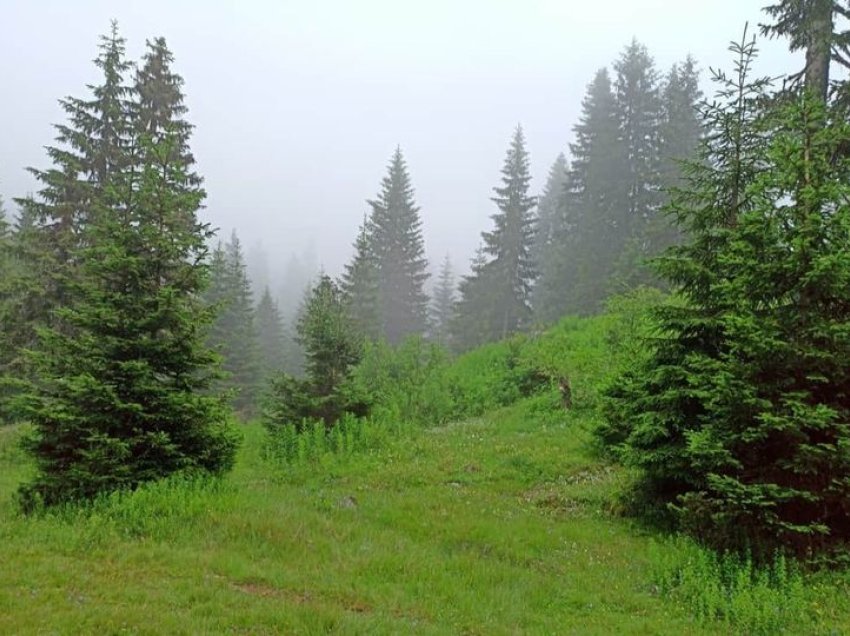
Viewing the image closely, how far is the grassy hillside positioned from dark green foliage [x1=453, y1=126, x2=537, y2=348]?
124ft

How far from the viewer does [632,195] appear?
4669 centimetres

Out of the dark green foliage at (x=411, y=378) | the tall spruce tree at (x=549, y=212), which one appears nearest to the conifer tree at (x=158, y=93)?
the dark green foliage at (x=411, y=378)

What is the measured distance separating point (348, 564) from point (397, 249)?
5315cm

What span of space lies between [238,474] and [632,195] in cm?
4107


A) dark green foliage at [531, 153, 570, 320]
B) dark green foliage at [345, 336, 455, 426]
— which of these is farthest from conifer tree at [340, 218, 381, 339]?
dark green foliage at [345, 336, 455, 426]

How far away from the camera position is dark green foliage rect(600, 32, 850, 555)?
25.5 feet

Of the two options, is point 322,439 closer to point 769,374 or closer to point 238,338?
point 769,374

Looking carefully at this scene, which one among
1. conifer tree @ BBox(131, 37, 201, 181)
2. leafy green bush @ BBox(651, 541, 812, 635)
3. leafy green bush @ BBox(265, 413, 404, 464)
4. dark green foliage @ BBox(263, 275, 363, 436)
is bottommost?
leafy green bush @ BBox(651, 541, 812, 635)

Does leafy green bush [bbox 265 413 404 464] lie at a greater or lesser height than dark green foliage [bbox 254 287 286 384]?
lesser

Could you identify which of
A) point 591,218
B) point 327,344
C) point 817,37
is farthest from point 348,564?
point 591,218

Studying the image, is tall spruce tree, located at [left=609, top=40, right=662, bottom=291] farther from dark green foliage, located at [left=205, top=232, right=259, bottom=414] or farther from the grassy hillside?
the grassy hillside

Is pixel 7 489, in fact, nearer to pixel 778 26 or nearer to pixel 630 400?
pixel 630 400

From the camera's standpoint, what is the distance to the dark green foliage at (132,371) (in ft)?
30.3

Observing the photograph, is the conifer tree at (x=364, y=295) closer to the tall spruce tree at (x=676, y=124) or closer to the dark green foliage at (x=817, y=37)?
the tall spruce tree at (x=676, y=124)
